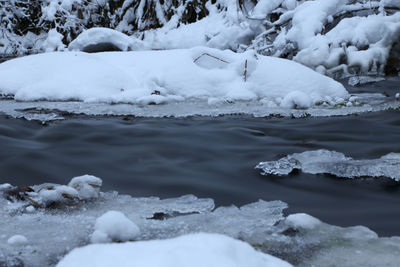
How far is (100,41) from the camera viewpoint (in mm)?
8062

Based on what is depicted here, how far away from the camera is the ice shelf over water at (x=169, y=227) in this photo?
1.54 metres

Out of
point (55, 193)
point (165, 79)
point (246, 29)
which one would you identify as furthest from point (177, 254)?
point (246, 29)

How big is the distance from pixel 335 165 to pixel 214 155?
2.59 feet

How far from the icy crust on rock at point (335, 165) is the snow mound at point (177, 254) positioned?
136 cm

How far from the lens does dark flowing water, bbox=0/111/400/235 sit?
90.8 inches

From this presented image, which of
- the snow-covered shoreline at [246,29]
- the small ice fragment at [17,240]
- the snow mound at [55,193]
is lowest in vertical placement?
the small ice fragment at [17,240]

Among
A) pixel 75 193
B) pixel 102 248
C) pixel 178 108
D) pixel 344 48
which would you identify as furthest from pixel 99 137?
pixel 344 48

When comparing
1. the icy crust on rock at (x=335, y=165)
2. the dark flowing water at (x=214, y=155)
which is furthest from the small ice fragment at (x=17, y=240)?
the icy crust on rock at (x=335, y=165)

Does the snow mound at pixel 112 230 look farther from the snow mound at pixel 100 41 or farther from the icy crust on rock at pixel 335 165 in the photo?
the snow mound at pixel 100 41

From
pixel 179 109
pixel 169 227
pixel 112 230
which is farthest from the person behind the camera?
pixel 179 109

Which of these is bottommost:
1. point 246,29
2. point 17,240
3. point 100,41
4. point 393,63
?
point 17,240

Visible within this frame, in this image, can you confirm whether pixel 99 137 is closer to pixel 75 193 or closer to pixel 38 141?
pixel 38 141

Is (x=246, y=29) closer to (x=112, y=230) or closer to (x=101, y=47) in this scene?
(x=101, y=47)

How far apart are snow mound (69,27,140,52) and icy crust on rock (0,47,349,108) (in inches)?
102
